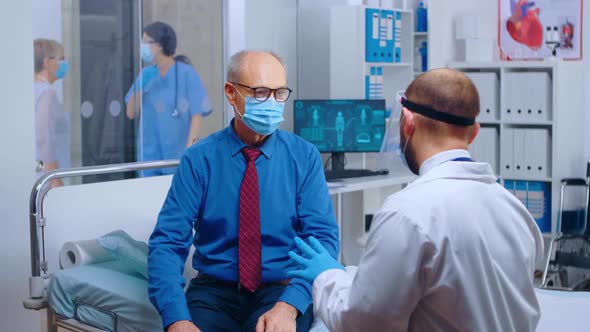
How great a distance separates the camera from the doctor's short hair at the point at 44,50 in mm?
4098

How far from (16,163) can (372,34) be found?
124 inches

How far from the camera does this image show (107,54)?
4500mm

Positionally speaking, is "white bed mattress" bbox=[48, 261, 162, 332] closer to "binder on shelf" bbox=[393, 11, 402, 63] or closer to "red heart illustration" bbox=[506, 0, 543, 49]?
"binder on shelf" bbox=[393, 11, 402, 63]

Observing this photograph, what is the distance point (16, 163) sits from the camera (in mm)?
3023

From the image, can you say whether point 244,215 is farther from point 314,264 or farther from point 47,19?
point 47,19

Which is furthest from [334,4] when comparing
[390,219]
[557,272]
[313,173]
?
[390,219]

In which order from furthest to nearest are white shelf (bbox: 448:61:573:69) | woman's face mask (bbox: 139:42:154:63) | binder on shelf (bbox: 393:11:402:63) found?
white shelf (bbox: 448:61:573:69)
binder on shelf (bbox: 393:11:402:63)
woman's face mask (bbox: 139:42:154:63)

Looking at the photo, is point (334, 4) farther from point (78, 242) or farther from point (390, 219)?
point (390, 219)

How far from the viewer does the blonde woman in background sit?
4.11 m

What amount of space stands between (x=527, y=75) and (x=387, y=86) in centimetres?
99

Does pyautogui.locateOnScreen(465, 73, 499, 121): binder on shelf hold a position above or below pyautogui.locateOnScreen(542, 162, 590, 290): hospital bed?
above

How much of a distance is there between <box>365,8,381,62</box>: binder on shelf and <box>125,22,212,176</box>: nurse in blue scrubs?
122 cm

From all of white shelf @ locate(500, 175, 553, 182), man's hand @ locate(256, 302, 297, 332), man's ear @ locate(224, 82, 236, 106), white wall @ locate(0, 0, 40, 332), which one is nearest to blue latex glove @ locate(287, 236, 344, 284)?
man's hand @ locate(256, 302, 297, 332)

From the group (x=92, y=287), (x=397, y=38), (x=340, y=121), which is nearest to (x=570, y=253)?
(x=340, y=121)
